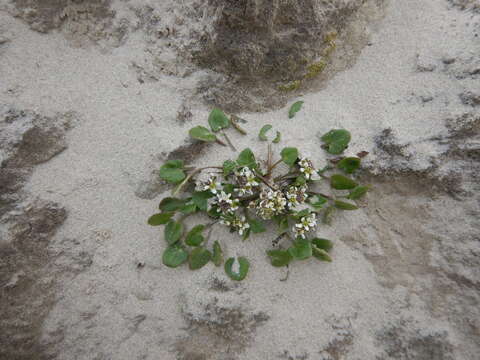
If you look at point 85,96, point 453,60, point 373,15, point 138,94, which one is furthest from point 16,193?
point 453,60

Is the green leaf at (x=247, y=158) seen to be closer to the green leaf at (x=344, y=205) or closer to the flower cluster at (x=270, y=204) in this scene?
the flower cluster at (x=270, y=204)

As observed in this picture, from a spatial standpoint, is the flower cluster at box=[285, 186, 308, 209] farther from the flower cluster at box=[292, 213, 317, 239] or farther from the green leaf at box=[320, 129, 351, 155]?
the green leaf at box=[320, 129, 351, 155]

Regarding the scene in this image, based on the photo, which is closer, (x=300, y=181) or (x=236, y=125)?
(x=300, y=181)

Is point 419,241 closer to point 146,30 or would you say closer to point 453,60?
point 453,60

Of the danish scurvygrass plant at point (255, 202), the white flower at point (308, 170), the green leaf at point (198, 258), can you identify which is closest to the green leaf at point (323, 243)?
the danish scurvygrass plant at point (255, 202)

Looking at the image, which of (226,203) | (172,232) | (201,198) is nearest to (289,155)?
(226,203)

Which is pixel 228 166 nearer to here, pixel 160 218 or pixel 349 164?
pixel 160 218
